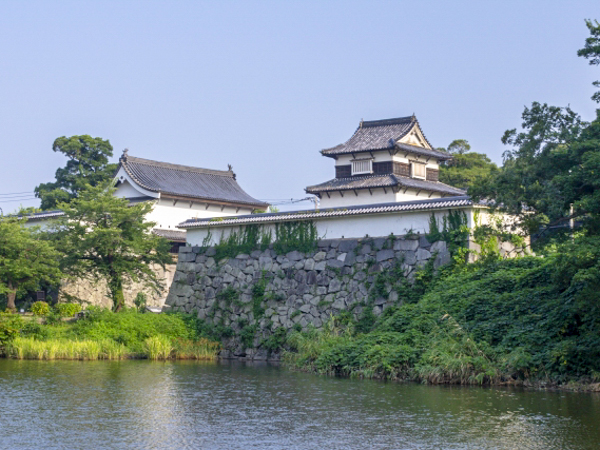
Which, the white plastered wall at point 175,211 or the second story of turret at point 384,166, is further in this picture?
the second story of turret at point 384,166

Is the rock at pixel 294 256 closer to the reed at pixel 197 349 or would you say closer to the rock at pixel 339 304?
the rock at pixel 339 304

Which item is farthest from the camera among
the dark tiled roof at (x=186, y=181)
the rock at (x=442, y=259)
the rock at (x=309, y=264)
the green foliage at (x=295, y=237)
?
the dark tiled roof at (x=186, y=181)

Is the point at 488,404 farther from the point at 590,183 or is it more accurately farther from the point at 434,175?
the point at 434,175

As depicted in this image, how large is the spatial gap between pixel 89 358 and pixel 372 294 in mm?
8394

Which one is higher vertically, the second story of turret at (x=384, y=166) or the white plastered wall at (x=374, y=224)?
the second story of turret at (x=384, y=166)

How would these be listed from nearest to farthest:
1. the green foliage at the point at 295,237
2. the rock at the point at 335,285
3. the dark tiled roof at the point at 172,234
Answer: the rock at the point at 335,285
the green foliage at the point at 295,237
the dark tiled roof at the point at 172,234

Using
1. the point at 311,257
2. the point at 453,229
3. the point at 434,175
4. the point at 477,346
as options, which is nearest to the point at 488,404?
the point at 477,346

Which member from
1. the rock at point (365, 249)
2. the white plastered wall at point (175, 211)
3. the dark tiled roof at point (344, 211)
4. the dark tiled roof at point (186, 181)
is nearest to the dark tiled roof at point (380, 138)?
the dark tiled roof at point (186, 181)

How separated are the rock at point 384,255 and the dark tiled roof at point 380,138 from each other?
511 inches

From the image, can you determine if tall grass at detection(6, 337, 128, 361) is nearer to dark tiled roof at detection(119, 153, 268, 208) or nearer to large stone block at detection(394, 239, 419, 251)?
large stone block at detection(394, 239, 419, 251)

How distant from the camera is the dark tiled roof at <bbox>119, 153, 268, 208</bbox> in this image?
35469mm

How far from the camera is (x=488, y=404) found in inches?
539

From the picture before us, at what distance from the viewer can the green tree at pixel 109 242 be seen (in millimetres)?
25948

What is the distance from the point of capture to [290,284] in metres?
24.4
